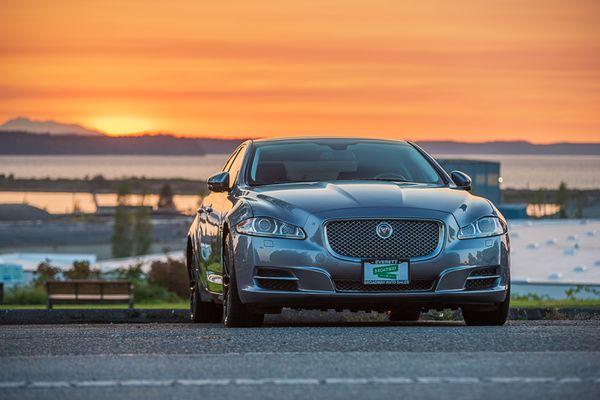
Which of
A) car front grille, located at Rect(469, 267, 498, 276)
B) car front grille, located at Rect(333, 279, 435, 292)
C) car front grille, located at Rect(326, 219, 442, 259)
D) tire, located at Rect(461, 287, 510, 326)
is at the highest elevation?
car front grille, located at Rect(326, 219, 442, 259)

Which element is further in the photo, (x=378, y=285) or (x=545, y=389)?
(x=378, y=285)

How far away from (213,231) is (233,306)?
A: 55.5 inches

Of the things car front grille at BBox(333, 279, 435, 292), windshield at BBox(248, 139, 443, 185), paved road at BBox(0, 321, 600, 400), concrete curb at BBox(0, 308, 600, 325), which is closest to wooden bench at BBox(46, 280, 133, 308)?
concrete curb at BBox(0, 308, 600, 325)

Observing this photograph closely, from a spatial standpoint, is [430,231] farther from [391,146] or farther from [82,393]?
[82,393]

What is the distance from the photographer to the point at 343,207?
1175 cm

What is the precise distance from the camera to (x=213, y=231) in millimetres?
13312

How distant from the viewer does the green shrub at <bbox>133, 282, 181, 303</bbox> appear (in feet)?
169

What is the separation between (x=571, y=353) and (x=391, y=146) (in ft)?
15.7

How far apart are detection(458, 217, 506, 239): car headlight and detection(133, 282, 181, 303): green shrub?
39.6 m

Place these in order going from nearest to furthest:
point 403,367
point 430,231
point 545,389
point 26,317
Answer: point 545,389
point 403,367
point 430,231
point 26,317

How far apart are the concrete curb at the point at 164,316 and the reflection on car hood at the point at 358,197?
3808 mm

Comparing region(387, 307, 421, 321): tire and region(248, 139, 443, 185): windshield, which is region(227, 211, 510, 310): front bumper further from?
region(387, 307, 421, 321): tire

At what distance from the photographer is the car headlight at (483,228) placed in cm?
1180

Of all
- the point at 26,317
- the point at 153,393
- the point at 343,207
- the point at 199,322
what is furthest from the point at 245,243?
the point at 26,317
